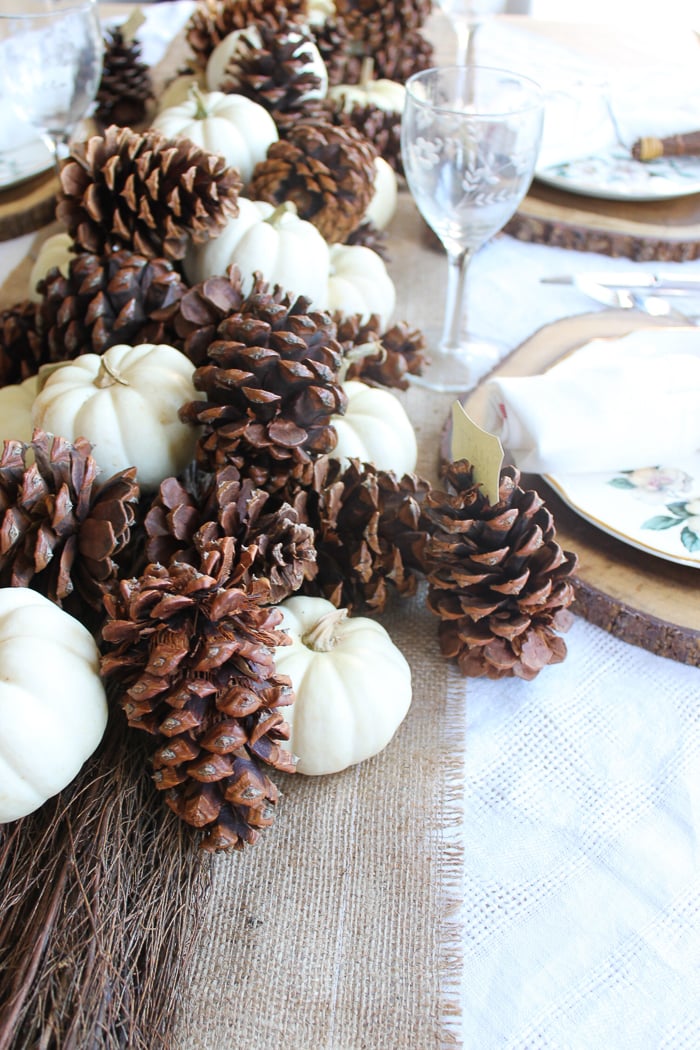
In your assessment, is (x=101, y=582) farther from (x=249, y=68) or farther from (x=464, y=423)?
(x=249, y=68)

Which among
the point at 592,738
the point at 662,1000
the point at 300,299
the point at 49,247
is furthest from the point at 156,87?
the point at 662,1000

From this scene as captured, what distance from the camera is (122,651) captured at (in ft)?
1.46

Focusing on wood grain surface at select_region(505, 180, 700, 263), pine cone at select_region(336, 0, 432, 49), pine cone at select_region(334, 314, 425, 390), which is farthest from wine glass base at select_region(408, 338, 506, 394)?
pine cone at select_region(336, 0, 432, 49)

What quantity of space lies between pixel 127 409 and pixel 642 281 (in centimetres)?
63

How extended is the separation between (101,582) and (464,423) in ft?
0.81

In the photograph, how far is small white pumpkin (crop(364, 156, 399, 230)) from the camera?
39.5 inches

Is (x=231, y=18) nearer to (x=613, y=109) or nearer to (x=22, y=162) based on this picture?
(x=22, y=162)

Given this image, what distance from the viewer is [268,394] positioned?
0.54m

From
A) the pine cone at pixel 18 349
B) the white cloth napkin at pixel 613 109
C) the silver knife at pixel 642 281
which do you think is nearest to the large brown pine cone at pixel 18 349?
the pine cone at pixel 18 349

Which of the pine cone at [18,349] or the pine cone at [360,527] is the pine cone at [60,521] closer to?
the pine cone at [360,527]

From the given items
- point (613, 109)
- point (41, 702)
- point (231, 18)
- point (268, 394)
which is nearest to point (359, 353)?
point (268, 394)

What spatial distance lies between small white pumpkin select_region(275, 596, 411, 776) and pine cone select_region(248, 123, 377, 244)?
18.1 inches

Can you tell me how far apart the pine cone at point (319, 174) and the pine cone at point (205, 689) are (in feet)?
1.60

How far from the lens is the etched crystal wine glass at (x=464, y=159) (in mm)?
753
